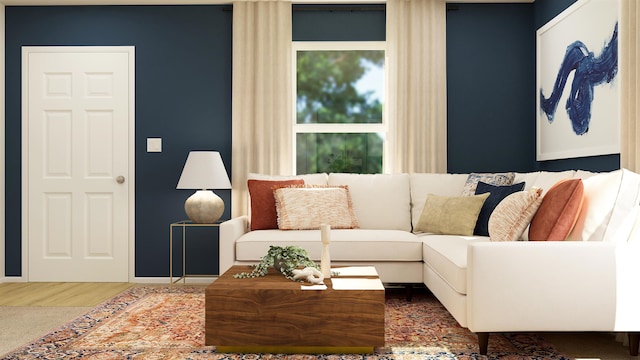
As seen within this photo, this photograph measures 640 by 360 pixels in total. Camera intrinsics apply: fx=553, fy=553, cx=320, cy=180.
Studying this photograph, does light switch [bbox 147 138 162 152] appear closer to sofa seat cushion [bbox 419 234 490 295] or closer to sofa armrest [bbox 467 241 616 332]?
sofa seat cushion [bbox 419 234 490 295]

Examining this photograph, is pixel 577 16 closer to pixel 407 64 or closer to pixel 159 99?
pixel 407 64

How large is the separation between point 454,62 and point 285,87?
5.04 ft

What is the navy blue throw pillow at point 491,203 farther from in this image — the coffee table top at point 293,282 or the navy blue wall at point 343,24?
the navy blue wall at point 343,24

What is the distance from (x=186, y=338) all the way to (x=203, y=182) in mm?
1677

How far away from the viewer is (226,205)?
5000 mm

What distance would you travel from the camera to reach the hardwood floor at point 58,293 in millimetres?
4070

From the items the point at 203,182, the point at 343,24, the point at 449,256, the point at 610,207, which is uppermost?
the point at 343,24

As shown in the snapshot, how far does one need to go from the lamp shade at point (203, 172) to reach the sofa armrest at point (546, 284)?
2.51m

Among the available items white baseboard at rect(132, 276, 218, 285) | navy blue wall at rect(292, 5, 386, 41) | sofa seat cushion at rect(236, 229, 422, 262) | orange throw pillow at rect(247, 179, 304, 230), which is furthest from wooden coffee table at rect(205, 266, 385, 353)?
navy blue wall at rect(292, 5, 386, 41)

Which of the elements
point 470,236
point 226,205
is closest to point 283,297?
point 470,236

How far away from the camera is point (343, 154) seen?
506 centimetres

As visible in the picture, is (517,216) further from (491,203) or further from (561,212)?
(491,203)

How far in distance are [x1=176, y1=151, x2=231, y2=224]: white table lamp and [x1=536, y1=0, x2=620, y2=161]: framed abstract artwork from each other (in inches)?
107

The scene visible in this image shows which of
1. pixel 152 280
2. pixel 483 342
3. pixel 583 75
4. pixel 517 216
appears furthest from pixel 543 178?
pixel 152 280
